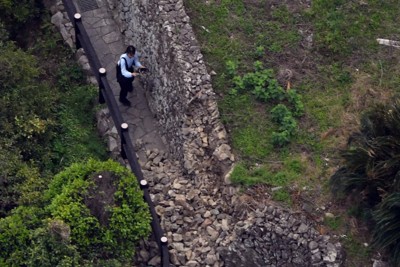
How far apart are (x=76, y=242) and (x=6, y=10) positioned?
5487 millimetres

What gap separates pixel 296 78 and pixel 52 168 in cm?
→ 442

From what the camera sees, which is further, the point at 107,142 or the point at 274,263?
the point at 107,142

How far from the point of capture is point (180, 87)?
1194cm

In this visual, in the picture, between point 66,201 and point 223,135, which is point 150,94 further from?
point 66,201

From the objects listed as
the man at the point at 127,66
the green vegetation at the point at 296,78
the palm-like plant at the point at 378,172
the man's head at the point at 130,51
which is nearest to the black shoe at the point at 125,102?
the man at the point at 127,66

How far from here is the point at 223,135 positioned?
11.5 m

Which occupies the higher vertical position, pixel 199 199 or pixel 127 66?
pixel 127 66

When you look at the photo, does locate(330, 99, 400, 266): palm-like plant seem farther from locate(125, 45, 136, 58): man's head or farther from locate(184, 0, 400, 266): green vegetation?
locate(125, 45, 136, 58): man's head

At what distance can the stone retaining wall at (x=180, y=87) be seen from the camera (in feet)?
38.1

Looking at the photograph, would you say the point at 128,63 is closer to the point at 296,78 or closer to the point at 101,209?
the point at 296,78

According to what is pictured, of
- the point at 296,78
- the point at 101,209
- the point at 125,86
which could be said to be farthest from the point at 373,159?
the point at 125,86

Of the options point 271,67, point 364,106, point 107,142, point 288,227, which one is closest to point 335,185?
point 288,227

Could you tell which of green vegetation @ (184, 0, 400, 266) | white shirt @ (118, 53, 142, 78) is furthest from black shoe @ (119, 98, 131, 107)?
green vegetation @ (184, 0, 400, 266)

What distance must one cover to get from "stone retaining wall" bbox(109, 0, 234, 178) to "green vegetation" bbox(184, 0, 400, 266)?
280 millimetres
